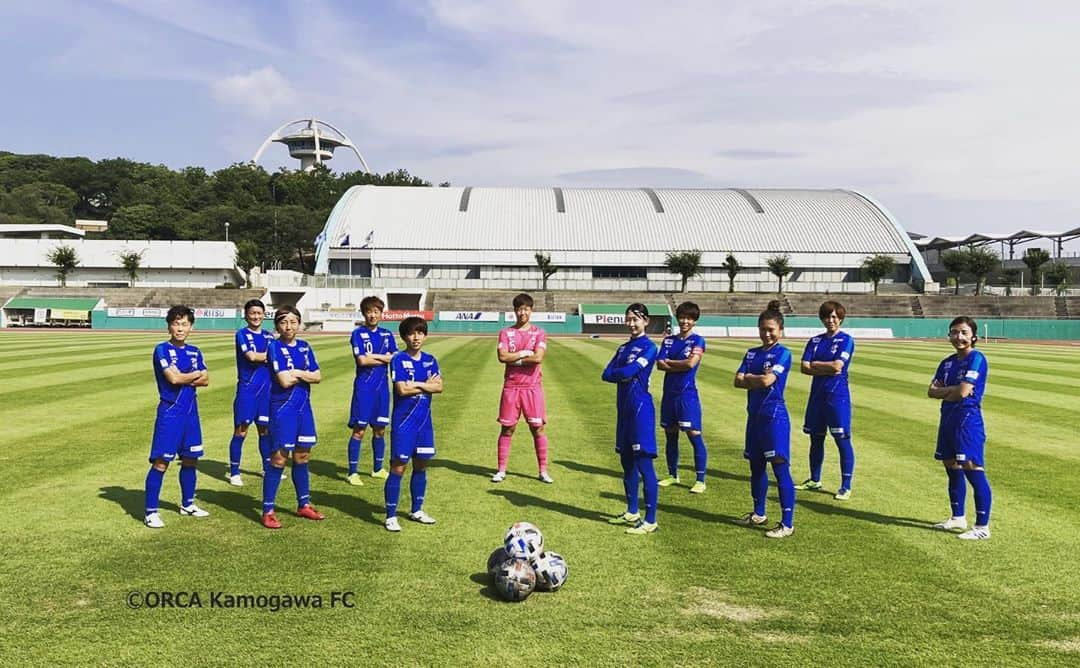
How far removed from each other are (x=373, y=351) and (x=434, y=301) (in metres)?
61.4

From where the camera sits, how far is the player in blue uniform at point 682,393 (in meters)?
8.65

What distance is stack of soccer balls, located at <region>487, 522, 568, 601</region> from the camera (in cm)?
569

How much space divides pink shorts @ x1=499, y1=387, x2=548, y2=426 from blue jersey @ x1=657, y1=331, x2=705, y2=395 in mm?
1687

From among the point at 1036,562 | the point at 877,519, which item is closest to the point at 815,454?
the point at 877,519

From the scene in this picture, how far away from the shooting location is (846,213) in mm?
83500

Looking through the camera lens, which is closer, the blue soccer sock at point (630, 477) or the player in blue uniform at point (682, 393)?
the blue soccer sock at point (630, 477)

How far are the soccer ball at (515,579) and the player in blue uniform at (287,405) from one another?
279 cm

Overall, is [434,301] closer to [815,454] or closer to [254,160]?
[815,454]

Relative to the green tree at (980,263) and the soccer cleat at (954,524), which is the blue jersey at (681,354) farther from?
the green tree at (980,263)

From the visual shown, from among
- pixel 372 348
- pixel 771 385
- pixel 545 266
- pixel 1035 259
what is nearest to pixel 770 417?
pixel 771 385

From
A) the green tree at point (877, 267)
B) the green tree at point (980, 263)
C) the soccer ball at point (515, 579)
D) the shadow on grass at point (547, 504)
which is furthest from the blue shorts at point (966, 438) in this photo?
the green tree at point (980, 263)

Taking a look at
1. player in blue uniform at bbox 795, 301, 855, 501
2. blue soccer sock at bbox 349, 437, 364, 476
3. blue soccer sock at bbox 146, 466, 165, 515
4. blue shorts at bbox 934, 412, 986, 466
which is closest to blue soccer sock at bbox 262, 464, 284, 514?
blue soccer sock at bbox 146, 466, 165, 515

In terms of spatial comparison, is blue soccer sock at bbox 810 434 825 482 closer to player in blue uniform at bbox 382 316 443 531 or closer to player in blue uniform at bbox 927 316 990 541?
player in blue uniform at bbox 927 316 990 541

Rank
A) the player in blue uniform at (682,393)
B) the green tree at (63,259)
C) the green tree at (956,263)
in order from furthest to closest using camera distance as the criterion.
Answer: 1. the green tree at (956,263)
2. the green tree at (63,259)
3. the player in blue uniform at (682,393)
